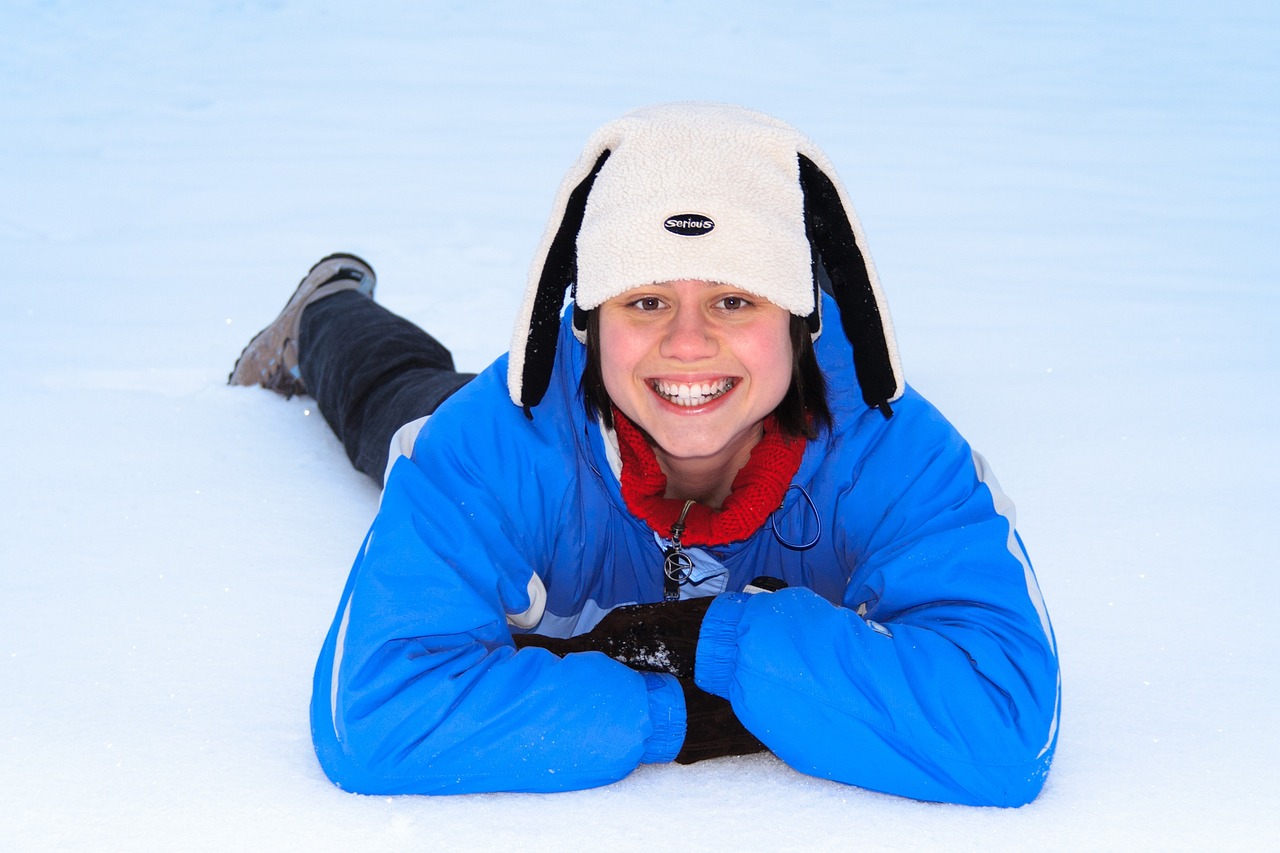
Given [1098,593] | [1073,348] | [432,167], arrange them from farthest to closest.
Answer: [432,167] → [1073,348] → [1098,593]

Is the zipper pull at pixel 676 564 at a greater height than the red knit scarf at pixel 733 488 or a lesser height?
lesser

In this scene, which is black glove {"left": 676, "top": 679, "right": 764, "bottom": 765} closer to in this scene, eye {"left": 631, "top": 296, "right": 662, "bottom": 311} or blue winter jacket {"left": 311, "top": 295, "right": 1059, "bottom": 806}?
blue winter jacket {"left": 311, "top": 295, "right": 1059, "bottom": 806}

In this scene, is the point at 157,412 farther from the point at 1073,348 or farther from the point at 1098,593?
the point at 1073,348

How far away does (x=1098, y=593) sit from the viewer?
6.27 ft

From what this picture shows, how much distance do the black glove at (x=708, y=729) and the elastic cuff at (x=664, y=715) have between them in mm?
20

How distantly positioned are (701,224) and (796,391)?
285 millimetres

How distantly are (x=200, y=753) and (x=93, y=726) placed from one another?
0.15m

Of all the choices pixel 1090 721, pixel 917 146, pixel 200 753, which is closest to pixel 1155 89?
pixel 917 146

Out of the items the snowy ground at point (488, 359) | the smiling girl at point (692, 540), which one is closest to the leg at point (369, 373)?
the snowy ground at point (488, 359)

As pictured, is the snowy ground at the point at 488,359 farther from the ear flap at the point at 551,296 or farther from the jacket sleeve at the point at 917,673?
the ear flap at the point at 551,296

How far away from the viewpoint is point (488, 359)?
3020 millimetres

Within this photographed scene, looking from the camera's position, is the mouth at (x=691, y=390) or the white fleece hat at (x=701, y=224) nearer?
the white fleece hat at (x=701, y=224)

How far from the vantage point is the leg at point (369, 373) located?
88.0 inches

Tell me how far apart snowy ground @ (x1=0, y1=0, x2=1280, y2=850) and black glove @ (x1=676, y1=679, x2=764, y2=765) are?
0.02 metres
